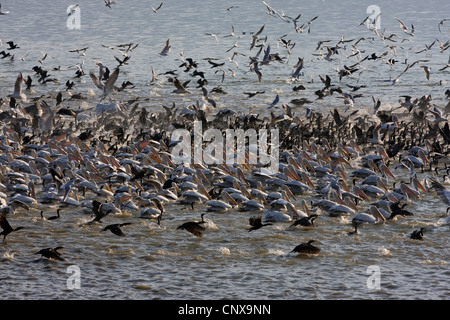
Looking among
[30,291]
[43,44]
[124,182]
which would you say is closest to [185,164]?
[124,182]

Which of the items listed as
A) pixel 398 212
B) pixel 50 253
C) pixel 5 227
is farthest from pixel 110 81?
pixel 398 212

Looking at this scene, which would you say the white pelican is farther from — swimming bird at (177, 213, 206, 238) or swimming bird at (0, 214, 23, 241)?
swimming bird at (0, 214, 23, 241)

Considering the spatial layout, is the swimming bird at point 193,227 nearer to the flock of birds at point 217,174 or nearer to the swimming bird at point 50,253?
the flock of birds at point 217,174

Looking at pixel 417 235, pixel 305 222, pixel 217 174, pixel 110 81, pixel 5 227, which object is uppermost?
pixel 110 81

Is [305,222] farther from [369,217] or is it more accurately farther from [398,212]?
[398,212]

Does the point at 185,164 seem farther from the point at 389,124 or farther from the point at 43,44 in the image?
the point at 43,44

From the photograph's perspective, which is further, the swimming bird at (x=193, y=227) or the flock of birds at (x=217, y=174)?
the flock of birds at (x=217, y=174)

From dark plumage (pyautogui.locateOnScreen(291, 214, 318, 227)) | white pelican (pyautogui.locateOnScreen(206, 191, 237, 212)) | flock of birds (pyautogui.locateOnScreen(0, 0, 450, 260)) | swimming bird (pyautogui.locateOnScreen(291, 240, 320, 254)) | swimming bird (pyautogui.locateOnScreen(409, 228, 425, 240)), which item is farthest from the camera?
→ white pelican (pyautogui.locateOnScreen(206, 191, 237, 212))

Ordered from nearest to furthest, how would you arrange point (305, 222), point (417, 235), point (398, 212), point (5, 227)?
point (5, 227), point (417, 235), point (305, 222), point (398, 212)

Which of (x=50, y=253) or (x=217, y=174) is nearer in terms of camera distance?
(x=50, y=253)

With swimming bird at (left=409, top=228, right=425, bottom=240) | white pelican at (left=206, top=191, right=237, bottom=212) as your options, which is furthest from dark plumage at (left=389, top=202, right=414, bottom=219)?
white pelican at (left=206, top=191, right=237, bottom=212)

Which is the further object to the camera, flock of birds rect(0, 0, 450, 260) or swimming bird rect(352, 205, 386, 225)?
flock of birds rect(0, 0, 450, 260)

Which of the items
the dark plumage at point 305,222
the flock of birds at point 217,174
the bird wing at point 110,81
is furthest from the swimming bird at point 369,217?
the bird wing at point 110,81

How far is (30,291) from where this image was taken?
10312mm
